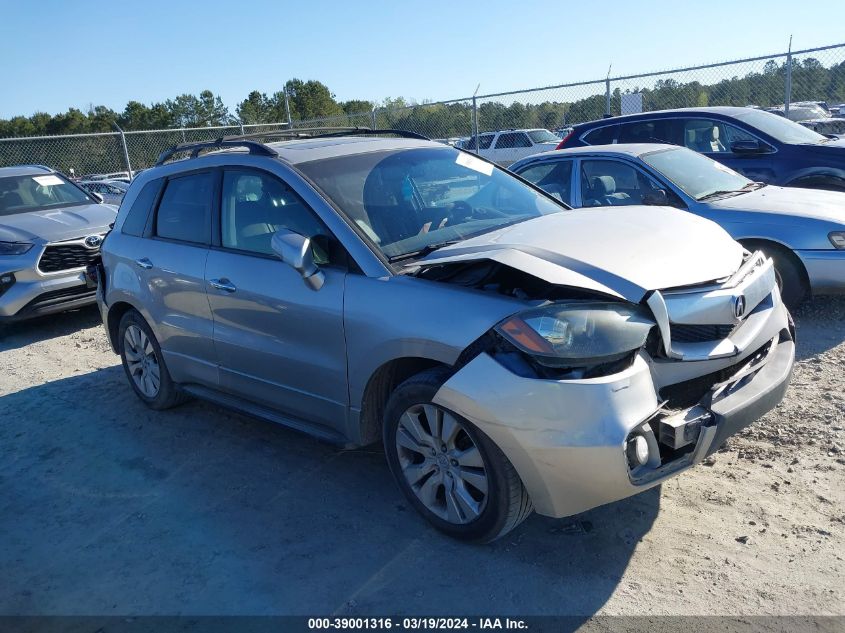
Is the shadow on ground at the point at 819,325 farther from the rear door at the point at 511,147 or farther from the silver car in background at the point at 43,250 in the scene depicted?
the rear door at the point at 511,147

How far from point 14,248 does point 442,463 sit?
656cm

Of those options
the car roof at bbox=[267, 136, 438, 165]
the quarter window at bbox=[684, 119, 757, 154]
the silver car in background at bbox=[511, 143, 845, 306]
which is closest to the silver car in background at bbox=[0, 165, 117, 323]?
the car roof at bbox=[267, 136, 438, 165]

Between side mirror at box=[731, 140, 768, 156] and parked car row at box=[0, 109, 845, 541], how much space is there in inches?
171

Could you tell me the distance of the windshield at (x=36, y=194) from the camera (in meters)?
8.94

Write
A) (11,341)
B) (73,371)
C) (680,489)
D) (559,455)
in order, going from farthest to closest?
(11,341), (73,371), (680,489), (559,455)

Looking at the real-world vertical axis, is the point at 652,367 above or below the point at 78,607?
above

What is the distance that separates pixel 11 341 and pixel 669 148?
7.33 meters

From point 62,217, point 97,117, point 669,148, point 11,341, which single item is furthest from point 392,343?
point 97,117

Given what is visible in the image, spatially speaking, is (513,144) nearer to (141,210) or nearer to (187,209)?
(141,210)

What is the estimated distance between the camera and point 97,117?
5197cm

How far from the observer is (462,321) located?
9.97 ft

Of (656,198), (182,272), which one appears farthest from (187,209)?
(656,198)

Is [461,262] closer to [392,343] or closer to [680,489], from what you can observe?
[392,343]

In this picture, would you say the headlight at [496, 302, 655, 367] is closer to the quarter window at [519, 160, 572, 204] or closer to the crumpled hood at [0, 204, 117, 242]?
the quarter window at [519, 160, 572, 204]
